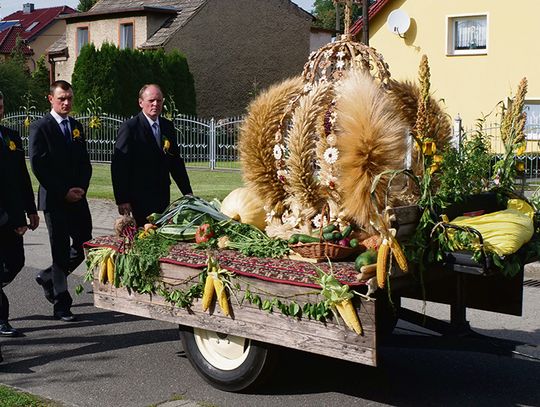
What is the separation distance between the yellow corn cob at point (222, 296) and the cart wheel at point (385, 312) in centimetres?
88

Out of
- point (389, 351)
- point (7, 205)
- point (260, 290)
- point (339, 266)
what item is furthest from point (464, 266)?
point (7, 205)

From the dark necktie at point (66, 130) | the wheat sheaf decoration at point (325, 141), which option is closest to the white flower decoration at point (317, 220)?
the wheat sheaf decoration at point (325, 141)

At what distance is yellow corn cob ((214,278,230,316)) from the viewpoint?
5094mm

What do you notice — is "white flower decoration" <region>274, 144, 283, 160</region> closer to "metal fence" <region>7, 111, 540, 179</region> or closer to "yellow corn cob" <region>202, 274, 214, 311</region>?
"yellow corn cob" <region>202, 274, 214, 311</region>

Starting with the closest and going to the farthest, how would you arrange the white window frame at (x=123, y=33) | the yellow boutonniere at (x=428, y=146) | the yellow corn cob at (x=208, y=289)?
the yellow boutonniere at (x=428, y=146) < the yellow corn cob at (x=208, y=289) < the white window frame at (x=123, y=33)

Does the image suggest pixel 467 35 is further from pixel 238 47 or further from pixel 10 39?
pixel 10 39

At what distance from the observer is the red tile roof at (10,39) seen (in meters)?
66.5

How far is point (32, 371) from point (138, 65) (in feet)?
93.3

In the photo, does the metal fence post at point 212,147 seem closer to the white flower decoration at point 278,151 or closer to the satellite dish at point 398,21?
the satellite dish at point 398,21

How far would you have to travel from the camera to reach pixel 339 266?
15.8 ft

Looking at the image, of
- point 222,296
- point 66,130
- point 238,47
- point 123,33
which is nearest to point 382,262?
point 222,296

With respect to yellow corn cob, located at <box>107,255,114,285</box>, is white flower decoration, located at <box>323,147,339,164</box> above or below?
above

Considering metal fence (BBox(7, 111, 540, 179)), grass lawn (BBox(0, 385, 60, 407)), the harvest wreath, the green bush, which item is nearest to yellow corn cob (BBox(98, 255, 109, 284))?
the harvest wreath

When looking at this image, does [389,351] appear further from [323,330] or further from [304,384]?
[323,330]
